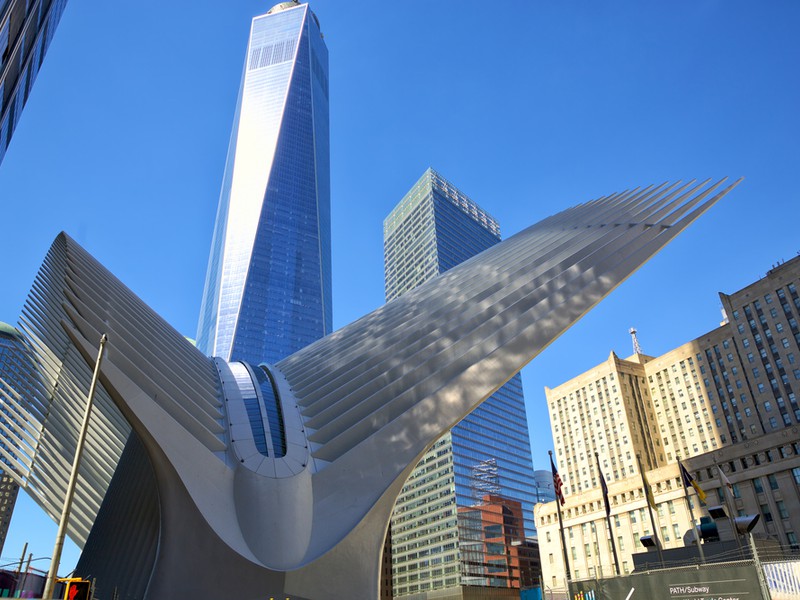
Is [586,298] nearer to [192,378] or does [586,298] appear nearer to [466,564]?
[192,378]

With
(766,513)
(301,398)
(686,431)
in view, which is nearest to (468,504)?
(686,431)

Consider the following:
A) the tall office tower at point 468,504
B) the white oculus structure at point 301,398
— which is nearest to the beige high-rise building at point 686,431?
the tall office tower at point 468,504

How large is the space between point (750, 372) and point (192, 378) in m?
84.8

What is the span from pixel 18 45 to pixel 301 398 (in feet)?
65.4

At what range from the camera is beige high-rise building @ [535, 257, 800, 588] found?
64.6 meters

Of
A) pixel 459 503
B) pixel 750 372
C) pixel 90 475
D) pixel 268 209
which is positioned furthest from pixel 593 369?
pixel 268 209

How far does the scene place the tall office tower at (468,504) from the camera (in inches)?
4983

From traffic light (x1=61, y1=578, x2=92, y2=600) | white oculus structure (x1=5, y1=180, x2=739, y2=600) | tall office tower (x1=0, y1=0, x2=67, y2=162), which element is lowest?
traffic light (x1=61, y1=578, x2=92, y2=600)

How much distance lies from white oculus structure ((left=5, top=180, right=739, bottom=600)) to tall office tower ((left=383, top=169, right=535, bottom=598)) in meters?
103

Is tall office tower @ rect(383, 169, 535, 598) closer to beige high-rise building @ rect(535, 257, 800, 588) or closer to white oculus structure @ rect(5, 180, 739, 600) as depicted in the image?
beige high-rise building @ rect(535, 257, 800, 588)

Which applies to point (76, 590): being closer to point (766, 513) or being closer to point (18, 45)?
point (18, 45)

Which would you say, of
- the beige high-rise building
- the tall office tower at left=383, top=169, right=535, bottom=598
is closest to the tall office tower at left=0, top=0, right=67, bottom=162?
the beige high-rise building

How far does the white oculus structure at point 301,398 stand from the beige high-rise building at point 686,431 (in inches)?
1515

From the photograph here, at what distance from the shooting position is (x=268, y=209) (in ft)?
648
